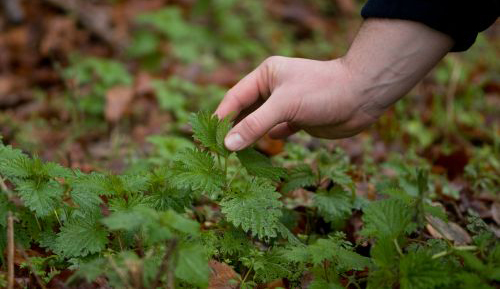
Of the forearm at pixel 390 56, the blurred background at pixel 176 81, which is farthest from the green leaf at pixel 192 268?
the blurred background at pixel 176 81

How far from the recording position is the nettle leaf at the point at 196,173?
1.72 metres

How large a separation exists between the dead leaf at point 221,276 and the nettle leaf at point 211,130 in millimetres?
392

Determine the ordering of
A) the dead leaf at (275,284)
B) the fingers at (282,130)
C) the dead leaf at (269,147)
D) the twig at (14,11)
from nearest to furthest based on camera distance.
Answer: the dead leaf at (275,284)
the fingers at (282,130)
the dead leaf at (269,147)
the twig at (14,11)

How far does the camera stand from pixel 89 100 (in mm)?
4516

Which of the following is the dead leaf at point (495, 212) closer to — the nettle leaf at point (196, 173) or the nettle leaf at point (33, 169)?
the nettle leaf at point (196, 173)

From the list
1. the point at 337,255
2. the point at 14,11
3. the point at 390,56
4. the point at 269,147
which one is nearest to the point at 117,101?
the point at 269,147

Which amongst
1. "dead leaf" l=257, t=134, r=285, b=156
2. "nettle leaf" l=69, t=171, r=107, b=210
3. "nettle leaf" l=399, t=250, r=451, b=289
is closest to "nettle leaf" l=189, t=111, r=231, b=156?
"nettle leaf" l=69, t=171, r=107, b=210

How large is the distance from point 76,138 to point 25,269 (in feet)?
7.11

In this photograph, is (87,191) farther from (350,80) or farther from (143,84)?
(143,84)

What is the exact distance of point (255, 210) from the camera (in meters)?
1.72

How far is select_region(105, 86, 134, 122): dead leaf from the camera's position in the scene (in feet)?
14.0

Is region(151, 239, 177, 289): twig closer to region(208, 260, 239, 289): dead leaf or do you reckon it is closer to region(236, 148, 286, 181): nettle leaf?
region(208, 260, 239, 289): dead leaf

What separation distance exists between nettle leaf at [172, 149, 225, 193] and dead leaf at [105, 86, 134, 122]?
2.58 metres

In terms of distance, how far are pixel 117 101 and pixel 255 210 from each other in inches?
117
